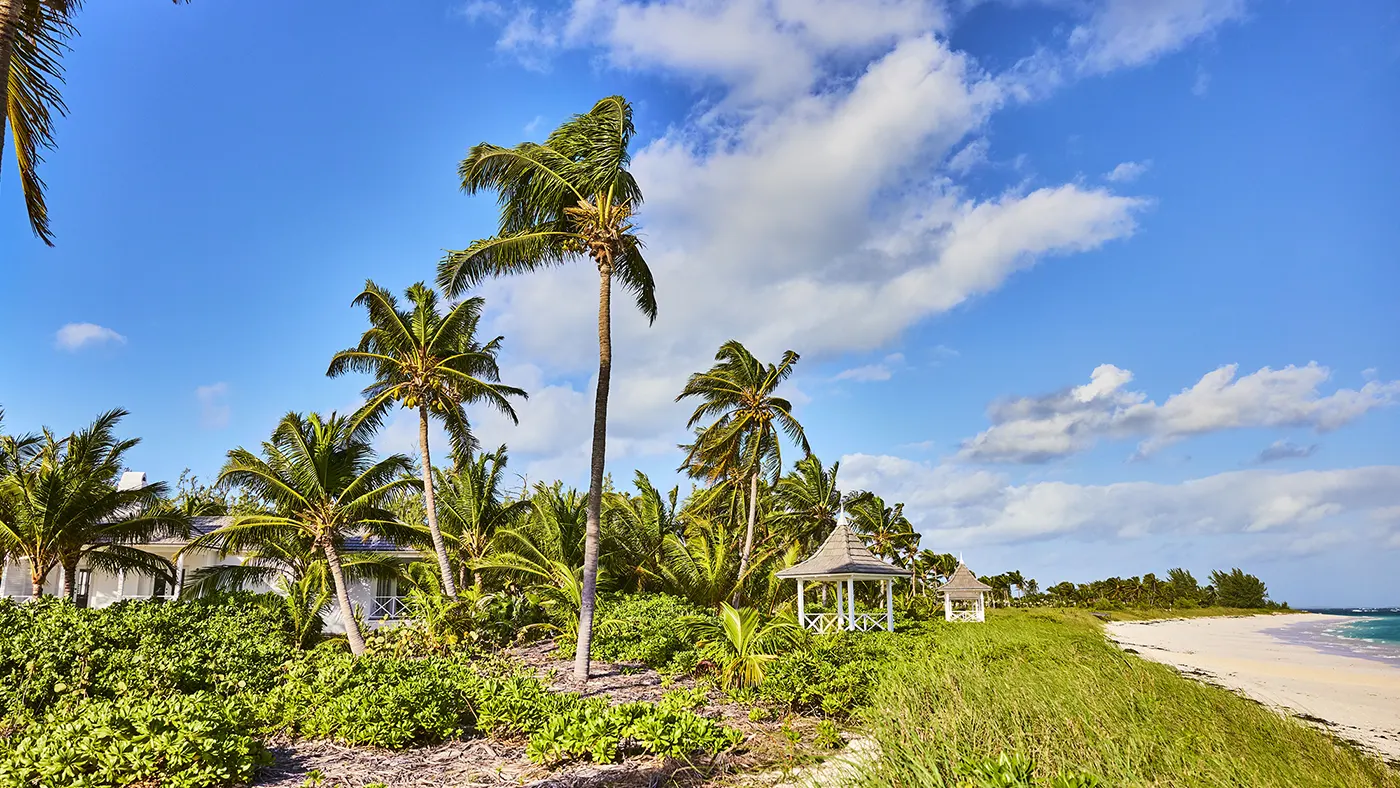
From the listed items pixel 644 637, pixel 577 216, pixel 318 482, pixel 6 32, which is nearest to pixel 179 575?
pixel 318 482

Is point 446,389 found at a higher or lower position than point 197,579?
higher

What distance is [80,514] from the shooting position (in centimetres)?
→ 1711

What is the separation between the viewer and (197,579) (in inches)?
806

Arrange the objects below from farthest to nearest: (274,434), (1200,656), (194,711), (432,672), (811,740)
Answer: (1200,656) → (274,434) → (432,672) → (811,740) → (194,711)

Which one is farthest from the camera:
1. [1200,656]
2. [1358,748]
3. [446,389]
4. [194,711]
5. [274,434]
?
[1200,656]

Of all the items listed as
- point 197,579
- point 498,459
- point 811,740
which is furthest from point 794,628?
point 197,579

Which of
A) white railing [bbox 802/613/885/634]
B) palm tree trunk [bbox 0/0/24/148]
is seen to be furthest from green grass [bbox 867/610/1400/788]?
palm tree trunk [bbox 0/0/24/148]

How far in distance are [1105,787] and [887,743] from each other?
178cm

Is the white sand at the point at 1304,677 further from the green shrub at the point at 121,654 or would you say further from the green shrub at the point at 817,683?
the green shrub at the point at 121,654

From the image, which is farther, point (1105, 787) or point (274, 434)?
point (274, 434)

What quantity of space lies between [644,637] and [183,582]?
14897 mm

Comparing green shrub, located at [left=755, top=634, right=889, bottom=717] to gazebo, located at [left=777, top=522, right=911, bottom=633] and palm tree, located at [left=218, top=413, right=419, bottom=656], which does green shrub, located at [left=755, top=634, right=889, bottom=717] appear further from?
palm tree, located at [left=218, top=413, right=419, bottom=656]

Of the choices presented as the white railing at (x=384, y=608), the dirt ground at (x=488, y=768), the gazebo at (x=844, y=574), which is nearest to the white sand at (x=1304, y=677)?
the gazebo at (x=844, y=574)

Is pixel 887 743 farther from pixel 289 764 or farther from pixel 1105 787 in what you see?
pixel 289 764
